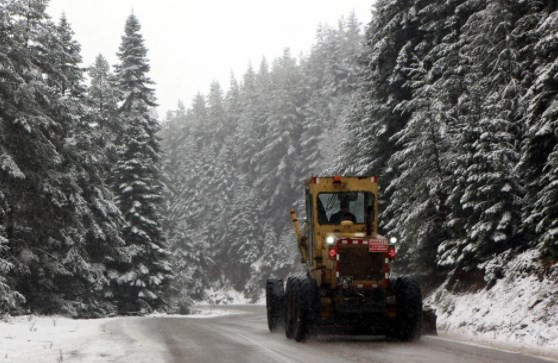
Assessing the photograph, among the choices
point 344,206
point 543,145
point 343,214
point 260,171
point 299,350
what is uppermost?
point 260,171

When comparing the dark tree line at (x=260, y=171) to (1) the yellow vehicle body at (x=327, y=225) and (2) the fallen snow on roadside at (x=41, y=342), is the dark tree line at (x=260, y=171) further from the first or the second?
(1) the yellow vehicle body at (x=327, y=225)

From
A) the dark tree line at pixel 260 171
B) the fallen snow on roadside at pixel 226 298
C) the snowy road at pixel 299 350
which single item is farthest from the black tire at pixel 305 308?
the fallen snow on roadside at pixel 226 298

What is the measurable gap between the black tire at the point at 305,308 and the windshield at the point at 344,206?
6.27 ft

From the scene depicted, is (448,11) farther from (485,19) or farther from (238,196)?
(238,196)

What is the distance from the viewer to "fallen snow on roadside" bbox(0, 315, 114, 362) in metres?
10.1

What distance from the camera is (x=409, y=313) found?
12656mm

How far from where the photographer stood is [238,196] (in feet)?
242

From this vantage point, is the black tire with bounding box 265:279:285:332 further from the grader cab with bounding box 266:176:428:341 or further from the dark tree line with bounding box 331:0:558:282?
the dark tree line with bounding box 331:0:558:282

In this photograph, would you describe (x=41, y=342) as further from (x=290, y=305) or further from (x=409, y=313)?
(x=409, y=313)

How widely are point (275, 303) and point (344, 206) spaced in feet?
12.8

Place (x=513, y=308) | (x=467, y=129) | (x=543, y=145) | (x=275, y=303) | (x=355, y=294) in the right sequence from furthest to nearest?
1. (x=467, y=129)
2. (x=275, y=303)
3. (x=543, y=145)
4. (x=513, y=308)
5. (x=355, y=294)

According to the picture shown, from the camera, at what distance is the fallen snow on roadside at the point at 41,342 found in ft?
33.1

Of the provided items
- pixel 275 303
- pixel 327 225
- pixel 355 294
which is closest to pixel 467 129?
pixel 327 225

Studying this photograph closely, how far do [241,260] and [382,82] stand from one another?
4457 centimetres
